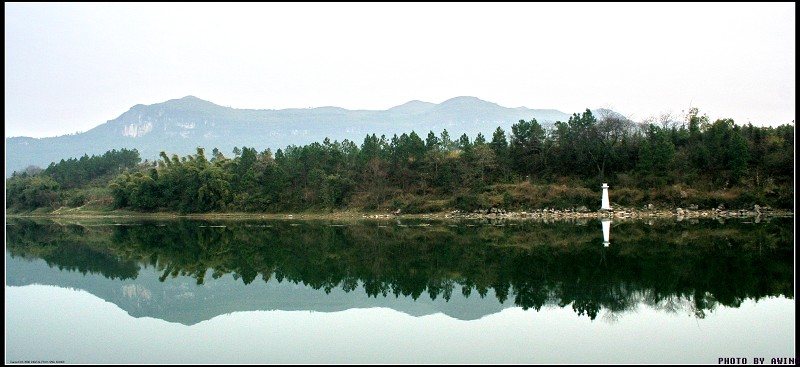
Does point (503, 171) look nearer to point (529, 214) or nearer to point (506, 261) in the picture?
point (529, 214)

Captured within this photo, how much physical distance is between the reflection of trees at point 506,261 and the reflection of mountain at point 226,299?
0.56 m

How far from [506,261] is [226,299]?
914 cm

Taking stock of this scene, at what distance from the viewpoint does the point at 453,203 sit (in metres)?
52.4

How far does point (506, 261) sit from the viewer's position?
20.1m

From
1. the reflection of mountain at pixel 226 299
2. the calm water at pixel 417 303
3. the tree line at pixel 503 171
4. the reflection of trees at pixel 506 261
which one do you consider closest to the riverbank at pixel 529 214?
the tree line at pixel 503 171

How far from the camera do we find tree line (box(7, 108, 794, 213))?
46.6m

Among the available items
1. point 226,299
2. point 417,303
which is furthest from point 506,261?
point 226,299

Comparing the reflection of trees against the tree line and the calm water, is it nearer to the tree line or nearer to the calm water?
the calm water

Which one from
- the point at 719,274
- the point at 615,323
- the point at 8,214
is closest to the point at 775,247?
the point at 719,274

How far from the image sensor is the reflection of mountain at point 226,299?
43.9 ft

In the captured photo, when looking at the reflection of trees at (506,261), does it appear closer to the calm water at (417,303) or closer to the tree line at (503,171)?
the calm water at (417,303)

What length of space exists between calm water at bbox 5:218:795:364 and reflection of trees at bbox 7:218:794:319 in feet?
0.26

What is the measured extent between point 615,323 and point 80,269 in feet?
60.8

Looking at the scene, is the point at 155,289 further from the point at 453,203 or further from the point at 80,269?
the point at 453,203
